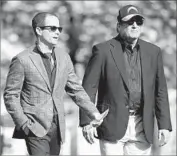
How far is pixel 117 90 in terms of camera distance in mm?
7793

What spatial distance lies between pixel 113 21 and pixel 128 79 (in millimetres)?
10448

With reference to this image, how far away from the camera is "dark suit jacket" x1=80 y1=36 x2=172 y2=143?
25.5 ft

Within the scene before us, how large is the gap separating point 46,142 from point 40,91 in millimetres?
441

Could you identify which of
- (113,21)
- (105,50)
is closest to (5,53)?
(113,21)

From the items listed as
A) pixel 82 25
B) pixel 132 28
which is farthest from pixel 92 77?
pixel 82 25

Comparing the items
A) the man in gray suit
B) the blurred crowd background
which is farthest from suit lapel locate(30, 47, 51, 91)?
the blurred crowd background

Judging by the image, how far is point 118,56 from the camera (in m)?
7.84

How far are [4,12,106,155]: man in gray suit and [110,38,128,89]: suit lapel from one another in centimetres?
75

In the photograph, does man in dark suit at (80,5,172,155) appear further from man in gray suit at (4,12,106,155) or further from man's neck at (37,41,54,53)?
man's neck at (37,41,54,53)

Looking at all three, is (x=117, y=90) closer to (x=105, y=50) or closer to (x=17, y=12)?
(x=105, y=50)

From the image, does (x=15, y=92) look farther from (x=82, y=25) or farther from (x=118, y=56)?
(x=82, y=25)

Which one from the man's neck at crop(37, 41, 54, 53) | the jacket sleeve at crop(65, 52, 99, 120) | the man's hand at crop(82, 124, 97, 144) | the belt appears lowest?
the man's hand at crop(82, 124, 97, 144)

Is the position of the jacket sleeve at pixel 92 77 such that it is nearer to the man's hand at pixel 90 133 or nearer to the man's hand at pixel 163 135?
the man's hand at pixel 90 133

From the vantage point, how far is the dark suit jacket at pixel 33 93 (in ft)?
22.9
